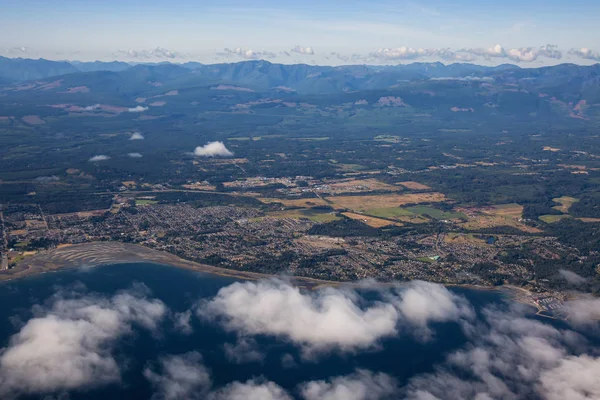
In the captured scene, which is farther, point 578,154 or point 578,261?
point 578,154

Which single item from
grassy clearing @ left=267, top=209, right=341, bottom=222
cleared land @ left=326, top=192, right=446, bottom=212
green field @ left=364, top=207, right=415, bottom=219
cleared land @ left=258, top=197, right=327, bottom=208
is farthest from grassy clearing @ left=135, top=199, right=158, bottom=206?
green field @ left=364, top=207, right=415, bottom=219

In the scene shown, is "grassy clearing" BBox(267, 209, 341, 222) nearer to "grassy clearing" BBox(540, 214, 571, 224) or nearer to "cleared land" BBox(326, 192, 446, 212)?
"cleared land" BBox(326, 192, 446, 212)

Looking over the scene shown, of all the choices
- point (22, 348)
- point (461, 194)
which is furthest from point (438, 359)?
point (461, 194)

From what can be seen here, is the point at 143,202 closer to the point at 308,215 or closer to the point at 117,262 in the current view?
the point at 308,215

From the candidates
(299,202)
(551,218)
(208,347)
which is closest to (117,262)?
(208,347)

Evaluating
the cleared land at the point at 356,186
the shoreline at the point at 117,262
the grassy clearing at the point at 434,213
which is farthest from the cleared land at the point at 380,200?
the shoreline at the point at 117,262

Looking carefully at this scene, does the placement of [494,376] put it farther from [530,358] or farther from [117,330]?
[117,330]
